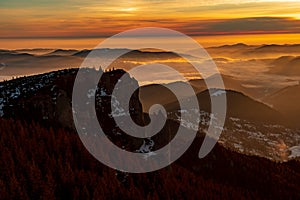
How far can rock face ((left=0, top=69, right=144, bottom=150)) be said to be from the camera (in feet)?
457

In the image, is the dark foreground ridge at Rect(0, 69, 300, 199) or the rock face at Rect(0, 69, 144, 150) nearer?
the dark foreground ridge at Rect(0, 69, 300, 199)

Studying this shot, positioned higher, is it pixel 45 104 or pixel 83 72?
pixel 83 72

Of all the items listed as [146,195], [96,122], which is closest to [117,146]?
[96,122]

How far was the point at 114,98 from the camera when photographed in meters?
157

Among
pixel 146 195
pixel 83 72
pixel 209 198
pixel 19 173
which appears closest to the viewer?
pixel 19 173

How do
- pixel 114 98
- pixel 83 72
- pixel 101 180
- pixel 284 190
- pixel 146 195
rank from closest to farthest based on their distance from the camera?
pixel 101 180 → pixel 146 195 → pixel 114 98 → pixel 83 72 → pixel 284 190

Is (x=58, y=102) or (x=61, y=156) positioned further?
(x=58, y=102)

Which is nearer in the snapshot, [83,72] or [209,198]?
[209,198]

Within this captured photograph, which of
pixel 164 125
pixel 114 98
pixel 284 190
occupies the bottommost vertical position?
pixel 284 190

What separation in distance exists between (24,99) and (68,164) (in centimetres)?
3776

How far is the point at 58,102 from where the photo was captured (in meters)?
136

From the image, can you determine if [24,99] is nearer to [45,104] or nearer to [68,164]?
[45,104]

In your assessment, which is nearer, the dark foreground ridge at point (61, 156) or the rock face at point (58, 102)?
the dark foreground ridge at point (61, 156)

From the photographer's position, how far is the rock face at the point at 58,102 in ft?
457
